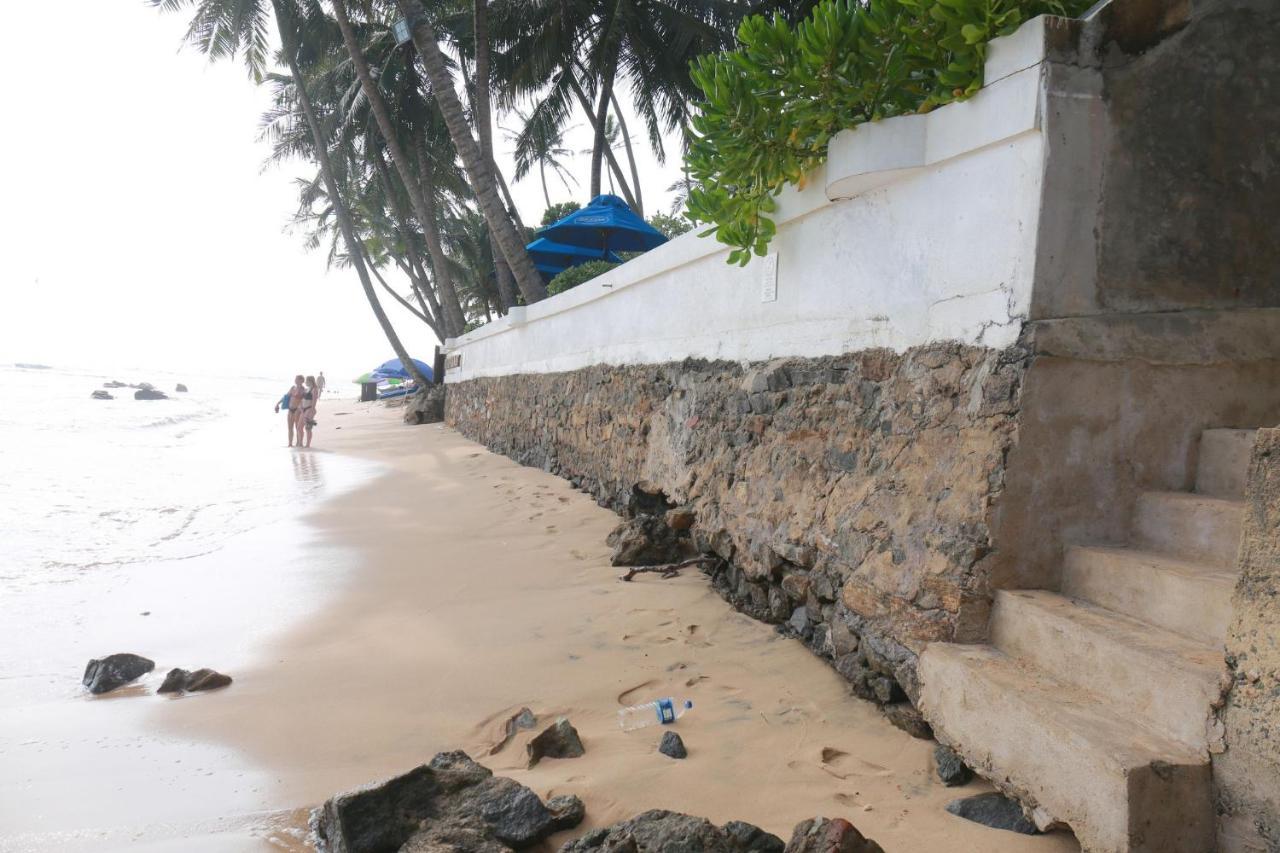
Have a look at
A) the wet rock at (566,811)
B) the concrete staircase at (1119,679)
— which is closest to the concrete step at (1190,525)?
the concrete staircase at (1119,679)

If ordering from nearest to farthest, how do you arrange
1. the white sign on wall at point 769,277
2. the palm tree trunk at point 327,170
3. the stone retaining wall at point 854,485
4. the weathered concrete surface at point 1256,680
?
the weathered concrete surface at point 1256,680 < the stone retaining wall at point 854,485 < the white sign on wall at point 769,277 < the palm tree trunk at point 327,170

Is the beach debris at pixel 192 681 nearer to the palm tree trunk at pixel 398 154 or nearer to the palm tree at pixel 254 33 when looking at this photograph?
the palm tree trunk at pixel 398 154

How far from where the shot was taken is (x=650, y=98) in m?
15.7

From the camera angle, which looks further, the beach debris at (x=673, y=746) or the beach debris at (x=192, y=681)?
the beach debris at (x=192, y=681)

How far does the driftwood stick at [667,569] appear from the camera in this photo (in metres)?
4.43

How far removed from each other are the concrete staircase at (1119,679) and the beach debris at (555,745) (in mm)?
1148

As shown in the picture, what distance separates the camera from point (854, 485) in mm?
3094

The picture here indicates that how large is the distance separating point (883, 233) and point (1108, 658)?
1.76m

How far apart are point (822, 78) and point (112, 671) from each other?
3.97 metres

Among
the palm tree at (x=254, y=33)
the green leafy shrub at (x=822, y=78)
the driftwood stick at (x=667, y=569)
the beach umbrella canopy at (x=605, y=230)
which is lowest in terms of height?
the driftwood stick at (x=667, y=569)

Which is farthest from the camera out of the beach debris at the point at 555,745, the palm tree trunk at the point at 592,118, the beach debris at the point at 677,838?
the palm tree trunk at the point at 592,118

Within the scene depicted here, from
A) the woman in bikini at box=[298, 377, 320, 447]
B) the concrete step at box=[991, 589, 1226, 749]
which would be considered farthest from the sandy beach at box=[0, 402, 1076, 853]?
the woman in bikini at box=[298, 377, 320, 447]

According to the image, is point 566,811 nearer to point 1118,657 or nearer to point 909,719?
point 909,719

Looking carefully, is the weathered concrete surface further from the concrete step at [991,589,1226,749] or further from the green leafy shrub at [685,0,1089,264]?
the green leafy shrub at [685,0,1089,264]
